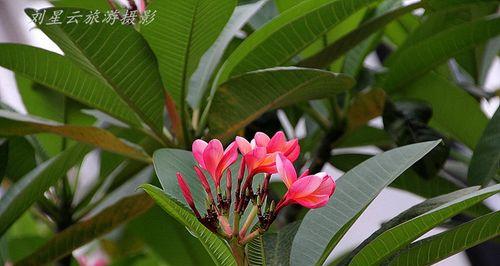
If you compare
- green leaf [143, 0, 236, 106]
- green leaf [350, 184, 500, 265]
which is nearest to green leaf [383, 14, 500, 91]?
green leaf [143, 0, 236, 106]

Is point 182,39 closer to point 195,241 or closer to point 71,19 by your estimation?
point 71,19

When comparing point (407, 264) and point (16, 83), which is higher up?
point (16, 83)

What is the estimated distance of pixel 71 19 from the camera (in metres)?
0.69

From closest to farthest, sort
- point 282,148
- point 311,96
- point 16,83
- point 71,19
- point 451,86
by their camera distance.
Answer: point 282,148, point 71,19, point 311,96, point 451,86, point 16,83

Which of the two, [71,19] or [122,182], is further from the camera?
[122,182]

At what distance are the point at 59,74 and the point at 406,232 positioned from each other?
0.40 m

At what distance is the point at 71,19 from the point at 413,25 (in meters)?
0.62

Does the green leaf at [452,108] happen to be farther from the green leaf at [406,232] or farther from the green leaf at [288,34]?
the green leaf at [406,232]

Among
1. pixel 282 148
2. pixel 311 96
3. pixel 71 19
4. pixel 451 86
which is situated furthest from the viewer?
pixel 451 86

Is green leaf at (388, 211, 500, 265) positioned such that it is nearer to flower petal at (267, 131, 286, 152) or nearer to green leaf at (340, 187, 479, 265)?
green leaf at (340, 187, 479, 265)

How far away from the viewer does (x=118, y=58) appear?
0.75 m

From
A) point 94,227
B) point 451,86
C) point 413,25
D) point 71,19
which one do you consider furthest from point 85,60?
point 413,25

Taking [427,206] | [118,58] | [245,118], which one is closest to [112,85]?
[118,58]

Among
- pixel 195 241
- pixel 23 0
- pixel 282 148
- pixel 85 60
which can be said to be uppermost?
pixel 23 0
